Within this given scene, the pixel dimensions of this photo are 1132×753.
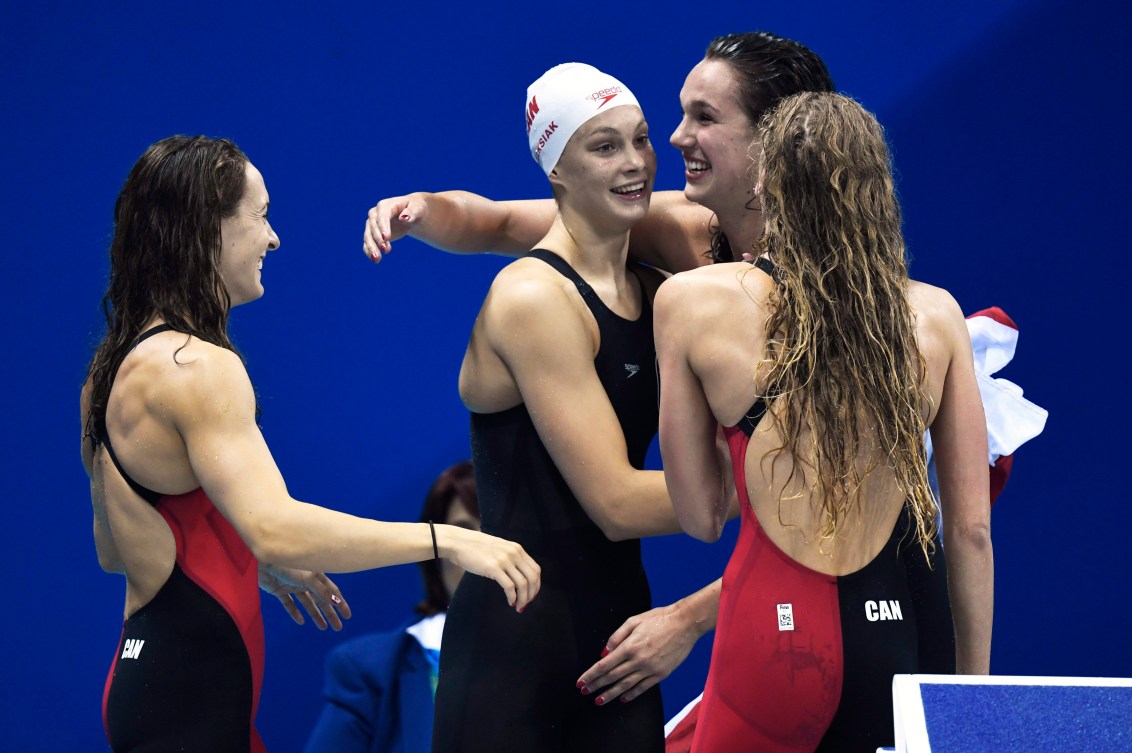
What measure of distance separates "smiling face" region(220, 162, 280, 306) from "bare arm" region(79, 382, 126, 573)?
356mm

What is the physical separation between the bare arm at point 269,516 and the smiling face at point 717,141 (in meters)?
1.03

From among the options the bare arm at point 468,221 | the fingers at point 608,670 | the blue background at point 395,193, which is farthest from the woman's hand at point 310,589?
the blue background at point 395,193

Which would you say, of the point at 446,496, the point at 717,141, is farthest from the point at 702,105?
the point at 446,496

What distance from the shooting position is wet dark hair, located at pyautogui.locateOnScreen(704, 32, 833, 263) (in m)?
3.04

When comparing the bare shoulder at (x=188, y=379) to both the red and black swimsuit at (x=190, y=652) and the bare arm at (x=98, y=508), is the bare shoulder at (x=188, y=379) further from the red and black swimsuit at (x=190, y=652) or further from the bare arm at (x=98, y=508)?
the bare arm at (x=98, y=508)

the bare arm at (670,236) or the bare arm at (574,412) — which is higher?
the bare arm at (670,236)

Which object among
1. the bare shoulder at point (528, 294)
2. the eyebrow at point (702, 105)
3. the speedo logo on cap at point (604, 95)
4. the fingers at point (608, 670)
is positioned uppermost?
the speedo logo on cap at point (604, 95)

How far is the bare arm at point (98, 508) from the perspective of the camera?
2.67 m

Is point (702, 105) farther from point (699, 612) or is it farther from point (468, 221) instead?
point (699, 612)

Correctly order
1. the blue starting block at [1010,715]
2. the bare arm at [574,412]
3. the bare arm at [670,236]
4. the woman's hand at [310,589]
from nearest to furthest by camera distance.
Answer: the blue starting block at [1010,715] → the bare arm at [574,412] → the woman's hand at [310,589] → the bare arm at [670,236]

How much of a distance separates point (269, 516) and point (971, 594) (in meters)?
1.27

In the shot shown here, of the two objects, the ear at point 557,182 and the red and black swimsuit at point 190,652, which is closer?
the red and black swimsuit at point 190,652

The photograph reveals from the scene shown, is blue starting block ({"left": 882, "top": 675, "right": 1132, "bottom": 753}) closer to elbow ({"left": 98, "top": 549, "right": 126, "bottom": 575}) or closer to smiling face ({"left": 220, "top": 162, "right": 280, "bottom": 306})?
smiling face ({"left": 220, "top": 162, "right": 280, "bottom": 306})

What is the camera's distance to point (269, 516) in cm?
242
